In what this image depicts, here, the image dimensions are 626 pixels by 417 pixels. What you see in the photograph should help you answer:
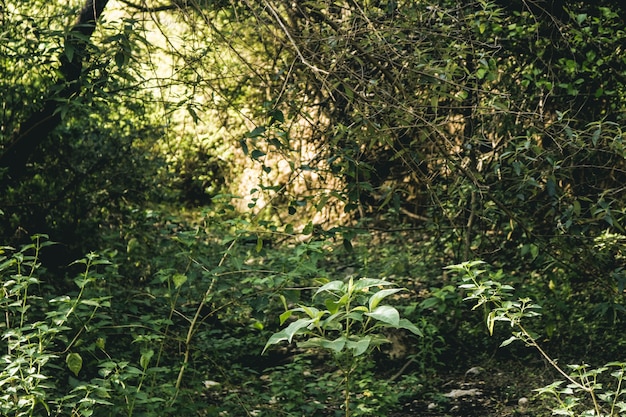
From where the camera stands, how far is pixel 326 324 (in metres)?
2.22

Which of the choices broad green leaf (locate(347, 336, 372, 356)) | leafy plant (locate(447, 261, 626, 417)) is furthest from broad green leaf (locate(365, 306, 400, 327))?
leafy plant (locate(447, 261, 626, 417))

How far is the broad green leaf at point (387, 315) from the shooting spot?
82.0 inches

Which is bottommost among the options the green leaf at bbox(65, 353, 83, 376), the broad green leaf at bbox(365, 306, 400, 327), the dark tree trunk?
the green leaf at bbox(65, 353, 83, 376)

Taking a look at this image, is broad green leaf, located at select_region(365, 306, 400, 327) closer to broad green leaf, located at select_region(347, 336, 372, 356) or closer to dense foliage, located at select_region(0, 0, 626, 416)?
broad green leaf, located at select_region(347, 336, 372, 356)

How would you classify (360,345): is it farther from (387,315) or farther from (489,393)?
(489,393)

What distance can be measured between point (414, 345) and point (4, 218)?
2823 mm

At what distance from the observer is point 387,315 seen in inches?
83.6

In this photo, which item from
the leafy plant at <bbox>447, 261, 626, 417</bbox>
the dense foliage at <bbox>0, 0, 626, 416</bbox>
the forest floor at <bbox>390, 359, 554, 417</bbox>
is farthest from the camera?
the forest floor at <bbox>390, 359, 554, 417</bbox>

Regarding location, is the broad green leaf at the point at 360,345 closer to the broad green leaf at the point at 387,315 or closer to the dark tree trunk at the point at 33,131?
the broad green leaf at the point at 387,315

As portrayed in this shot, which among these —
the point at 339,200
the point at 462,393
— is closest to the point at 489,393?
the point at 462,393

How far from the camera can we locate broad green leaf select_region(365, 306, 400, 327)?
2.08 m

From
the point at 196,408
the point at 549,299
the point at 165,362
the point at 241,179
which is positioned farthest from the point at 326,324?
the point at 241,179

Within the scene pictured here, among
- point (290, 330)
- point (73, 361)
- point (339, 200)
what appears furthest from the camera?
point (339, 200)

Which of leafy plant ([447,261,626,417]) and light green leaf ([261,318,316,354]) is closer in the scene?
light green leaf ([261,318,316,354])
